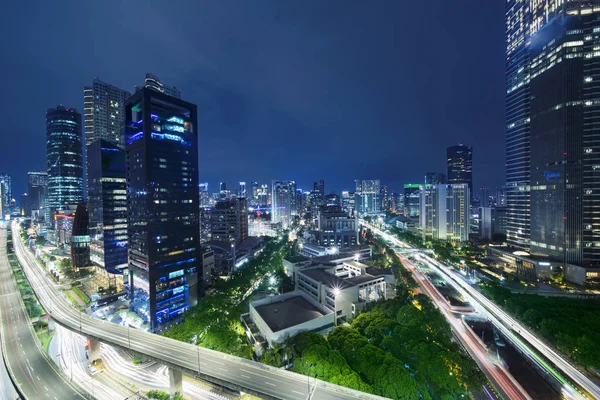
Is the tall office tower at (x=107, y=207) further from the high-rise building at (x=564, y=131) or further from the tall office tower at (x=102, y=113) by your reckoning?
the high-rise building at (x=564, y=131)

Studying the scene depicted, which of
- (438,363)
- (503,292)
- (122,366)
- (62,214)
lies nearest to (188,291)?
(122,366)

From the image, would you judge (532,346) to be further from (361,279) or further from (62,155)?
(62,155)

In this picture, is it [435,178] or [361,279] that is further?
[435,178]

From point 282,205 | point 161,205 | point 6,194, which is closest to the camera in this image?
point 161,205

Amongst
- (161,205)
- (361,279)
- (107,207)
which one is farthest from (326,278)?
(107,207)

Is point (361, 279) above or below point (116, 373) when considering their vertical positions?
above

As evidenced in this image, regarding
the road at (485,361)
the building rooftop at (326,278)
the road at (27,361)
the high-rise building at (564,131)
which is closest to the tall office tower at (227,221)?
the building rooftop at (326,278)

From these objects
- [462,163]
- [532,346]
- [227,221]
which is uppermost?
[462,163]

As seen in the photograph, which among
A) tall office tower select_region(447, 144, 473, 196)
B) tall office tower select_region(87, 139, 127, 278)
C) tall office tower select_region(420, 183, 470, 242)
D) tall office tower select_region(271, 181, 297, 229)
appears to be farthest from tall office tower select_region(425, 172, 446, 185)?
tall office tower select_region(87, 139, 127, 278)
